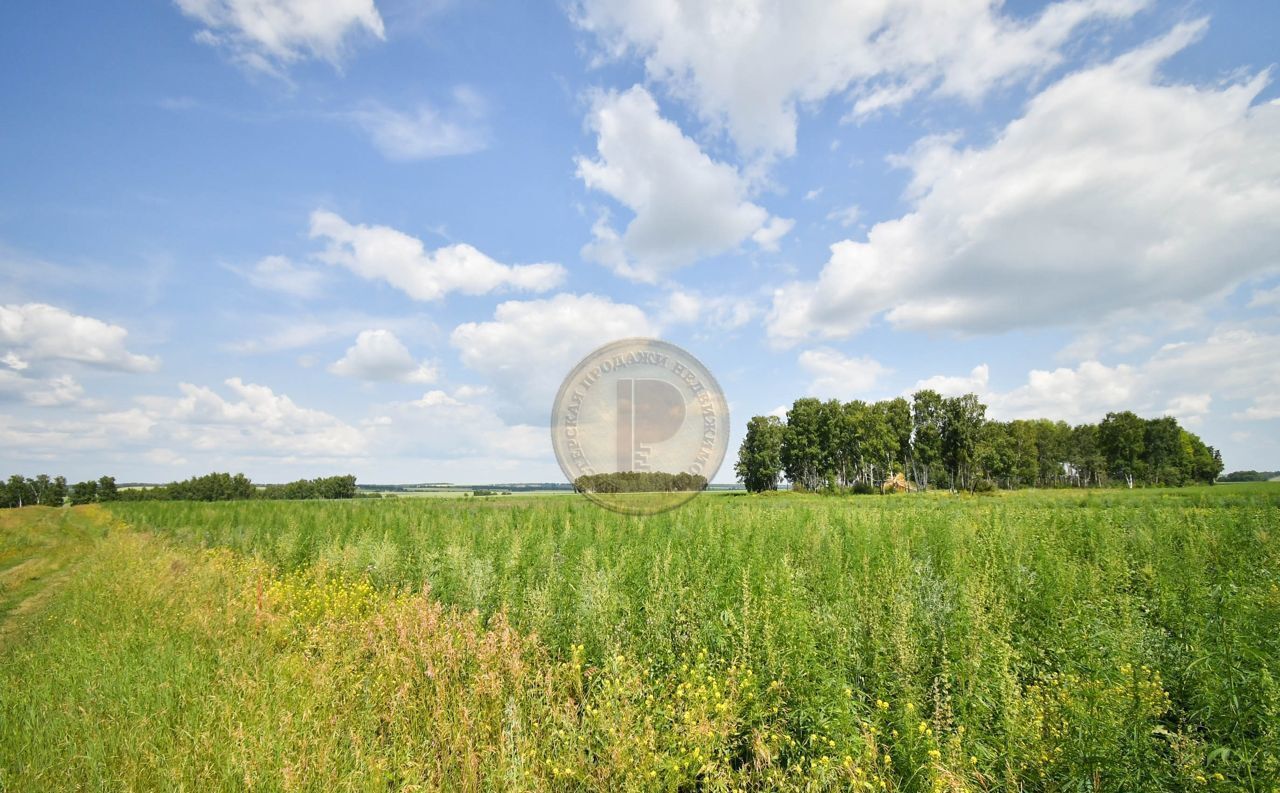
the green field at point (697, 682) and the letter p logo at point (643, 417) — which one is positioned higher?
the letter p logo at point (643, 417)

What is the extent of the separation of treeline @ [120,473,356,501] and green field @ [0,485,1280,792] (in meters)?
80.9

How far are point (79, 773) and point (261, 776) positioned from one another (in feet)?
6.61

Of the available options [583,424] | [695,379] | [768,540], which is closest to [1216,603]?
[768,540]

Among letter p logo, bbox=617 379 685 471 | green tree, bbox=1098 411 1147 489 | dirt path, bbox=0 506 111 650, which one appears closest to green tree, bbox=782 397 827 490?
green tree, bbox=1098 411 1147 489

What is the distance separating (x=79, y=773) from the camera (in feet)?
15.8

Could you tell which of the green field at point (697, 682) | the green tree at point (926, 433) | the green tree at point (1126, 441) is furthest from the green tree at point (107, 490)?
the green tree at point (1126, 441)

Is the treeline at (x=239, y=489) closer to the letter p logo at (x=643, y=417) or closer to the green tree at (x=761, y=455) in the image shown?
the green tree at (x=761, y=455)

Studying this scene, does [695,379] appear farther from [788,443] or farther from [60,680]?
[788,443]

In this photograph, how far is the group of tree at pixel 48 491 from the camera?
9112cm

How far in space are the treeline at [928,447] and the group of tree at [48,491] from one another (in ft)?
364

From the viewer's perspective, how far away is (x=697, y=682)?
5605 mm

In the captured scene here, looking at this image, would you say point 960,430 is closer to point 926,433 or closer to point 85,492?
point 926,433

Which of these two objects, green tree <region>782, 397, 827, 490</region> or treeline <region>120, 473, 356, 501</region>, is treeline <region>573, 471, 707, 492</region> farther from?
treeline <region>120, 473, 356, 501</region>

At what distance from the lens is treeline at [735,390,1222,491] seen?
7025cm
